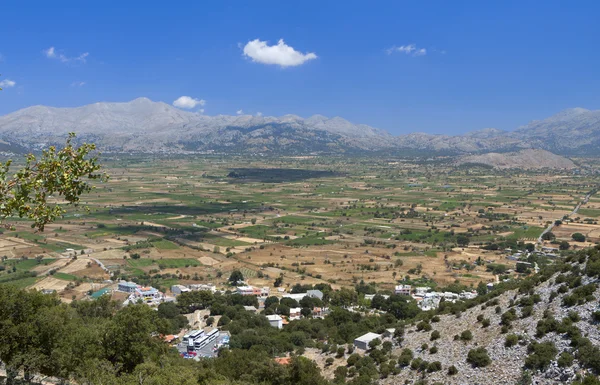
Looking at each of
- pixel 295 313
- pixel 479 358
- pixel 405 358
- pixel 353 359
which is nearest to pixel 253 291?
pixel 295 313

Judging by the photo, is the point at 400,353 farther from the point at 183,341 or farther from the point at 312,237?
the point at 312,237

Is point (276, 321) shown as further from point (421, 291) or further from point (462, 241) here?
point (462, 241)

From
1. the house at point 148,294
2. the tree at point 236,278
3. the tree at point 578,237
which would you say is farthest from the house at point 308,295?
the tree at point 578,237

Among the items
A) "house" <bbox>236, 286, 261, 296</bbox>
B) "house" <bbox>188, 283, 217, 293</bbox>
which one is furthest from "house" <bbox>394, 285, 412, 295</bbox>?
"house" <bbox>188, 283, 217, 293</bbox>

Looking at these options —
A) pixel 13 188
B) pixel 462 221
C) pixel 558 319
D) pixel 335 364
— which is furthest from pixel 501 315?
pixel 462 221

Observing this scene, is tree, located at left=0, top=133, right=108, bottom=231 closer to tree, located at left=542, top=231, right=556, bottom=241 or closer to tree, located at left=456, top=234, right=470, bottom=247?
tree, located at left=456, top=234, right=470, bottom=247
